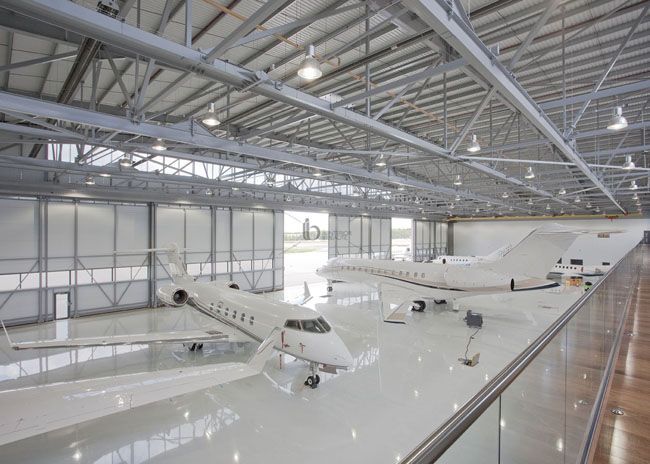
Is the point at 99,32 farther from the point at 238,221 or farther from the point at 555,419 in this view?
the point at 238,221

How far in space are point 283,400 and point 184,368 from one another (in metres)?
2.96

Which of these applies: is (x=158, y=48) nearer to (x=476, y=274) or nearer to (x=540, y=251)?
(x=540, y=251)

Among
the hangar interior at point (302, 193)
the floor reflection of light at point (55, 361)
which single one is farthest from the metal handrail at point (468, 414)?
the floor reflection of light at point (55, 361)

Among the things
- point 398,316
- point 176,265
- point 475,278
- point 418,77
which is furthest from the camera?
point 475,278

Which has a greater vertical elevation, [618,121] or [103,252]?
[618,121]

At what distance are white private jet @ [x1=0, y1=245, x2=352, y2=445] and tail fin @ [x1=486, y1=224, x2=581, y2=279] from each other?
12033 millimetres

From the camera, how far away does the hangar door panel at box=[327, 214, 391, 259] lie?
Answer: 35.7m

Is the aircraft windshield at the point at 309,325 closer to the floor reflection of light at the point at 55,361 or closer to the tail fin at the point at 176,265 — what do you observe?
the floor reflection of light at the point at 55,361

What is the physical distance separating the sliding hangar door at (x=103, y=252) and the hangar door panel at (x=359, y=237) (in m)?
9.83

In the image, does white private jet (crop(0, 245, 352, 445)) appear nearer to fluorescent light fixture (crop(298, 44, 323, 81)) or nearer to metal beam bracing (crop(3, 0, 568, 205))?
metal beam bracing (crop(3, 0, 568, 205))

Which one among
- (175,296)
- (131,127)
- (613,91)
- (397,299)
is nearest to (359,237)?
(397,299)

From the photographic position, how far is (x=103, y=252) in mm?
21172

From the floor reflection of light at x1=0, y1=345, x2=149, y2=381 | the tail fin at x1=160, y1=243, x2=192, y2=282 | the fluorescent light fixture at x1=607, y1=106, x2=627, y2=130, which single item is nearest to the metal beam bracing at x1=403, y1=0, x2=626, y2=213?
the fluorescent light fixture at x1=607, y1=106, x2=627, y2=130

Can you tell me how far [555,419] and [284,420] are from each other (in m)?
7.27
